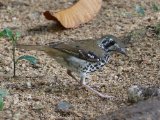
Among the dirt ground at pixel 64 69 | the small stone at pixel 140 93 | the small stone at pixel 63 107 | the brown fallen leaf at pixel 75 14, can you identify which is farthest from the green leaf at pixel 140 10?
the small stone at pixel 63 107

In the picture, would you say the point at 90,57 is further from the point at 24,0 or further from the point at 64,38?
the point at 24,0

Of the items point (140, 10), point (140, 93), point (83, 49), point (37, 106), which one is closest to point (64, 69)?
point (83, 49)

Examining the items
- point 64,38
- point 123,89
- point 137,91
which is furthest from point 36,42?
point 137,91

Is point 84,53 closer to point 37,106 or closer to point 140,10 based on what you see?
point 37,106

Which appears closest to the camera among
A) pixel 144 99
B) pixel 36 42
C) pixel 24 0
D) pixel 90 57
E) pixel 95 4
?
pixel 144 99

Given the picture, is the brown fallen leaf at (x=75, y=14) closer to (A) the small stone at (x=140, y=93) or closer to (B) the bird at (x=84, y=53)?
(B) the bird at (x=84, y=53)

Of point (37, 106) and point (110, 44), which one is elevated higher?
point (110, 44)

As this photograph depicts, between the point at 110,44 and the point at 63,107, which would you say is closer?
the point at 63,107
